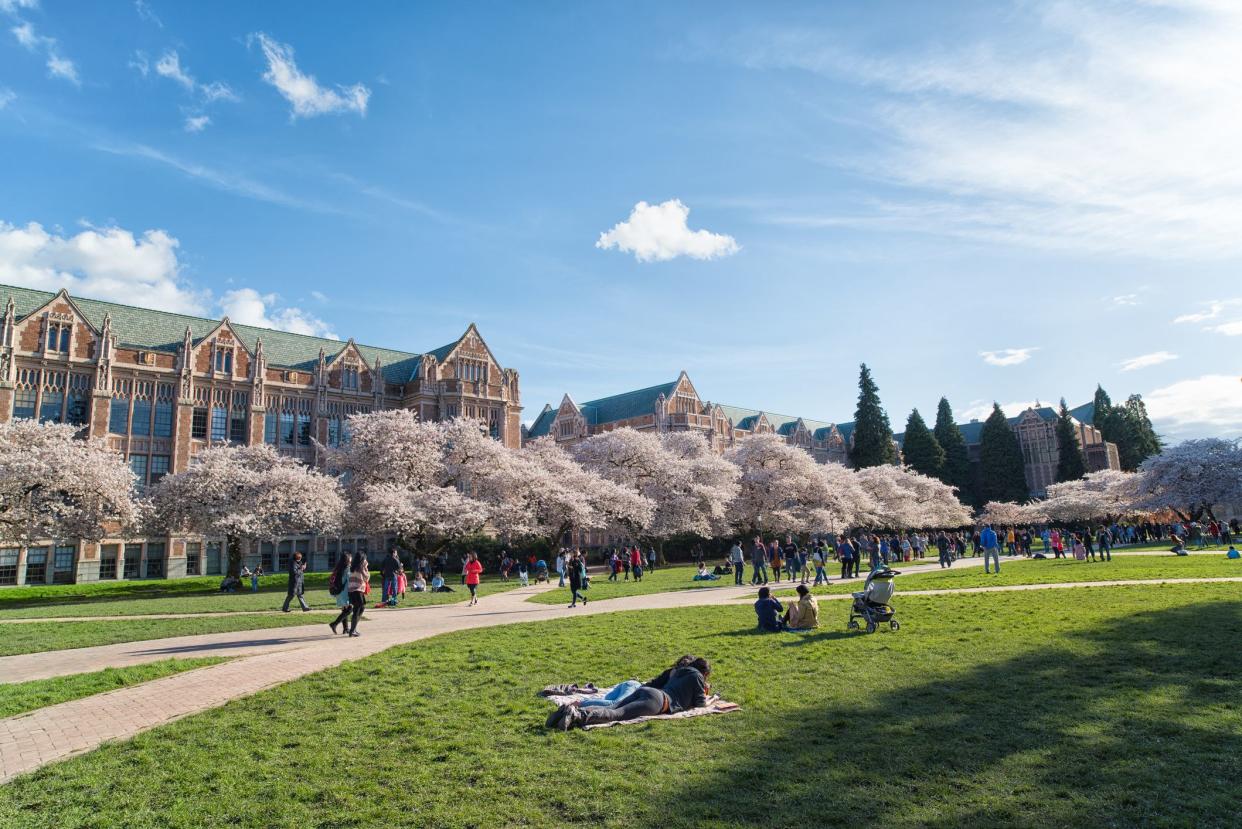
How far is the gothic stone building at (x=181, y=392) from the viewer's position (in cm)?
4925

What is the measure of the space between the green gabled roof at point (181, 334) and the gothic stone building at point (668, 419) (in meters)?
30.5

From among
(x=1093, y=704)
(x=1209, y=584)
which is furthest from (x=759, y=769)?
(x=1209, y=584)

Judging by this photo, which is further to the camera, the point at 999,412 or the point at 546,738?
the point at 999,412

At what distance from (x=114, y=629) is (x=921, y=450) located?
9581 centimetres

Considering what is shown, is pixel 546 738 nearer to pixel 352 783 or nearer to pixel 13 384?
pixel 352 783

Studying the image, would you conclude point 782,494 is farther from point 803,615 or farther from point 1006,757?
point 1006,757

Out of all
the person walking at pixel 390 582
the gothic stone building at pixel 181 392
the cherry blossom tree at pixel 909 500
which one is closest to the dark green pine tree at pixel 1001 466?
the cherry blossom tree at pixel 909 500

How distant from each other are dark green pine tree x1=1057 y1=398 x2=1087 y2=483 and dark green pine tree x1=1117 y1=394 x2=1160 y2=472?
6813 millimetres

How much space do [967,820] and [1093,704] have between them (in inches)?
167

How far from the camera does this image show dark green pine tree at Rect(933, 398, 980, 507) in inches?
4031

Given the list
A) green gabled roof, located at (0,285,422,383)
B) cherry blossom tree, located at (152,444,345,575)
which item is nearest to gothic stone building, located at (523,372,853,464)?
green gabled roof, located at (0,285,422,383)

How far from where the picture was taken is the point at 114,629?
1897cm

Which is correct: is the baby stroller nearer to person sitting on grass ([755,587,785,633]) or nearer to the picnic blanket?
person sitting on grass ([755,587,785,633])

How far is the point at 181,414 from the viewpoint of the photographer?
54.3m
